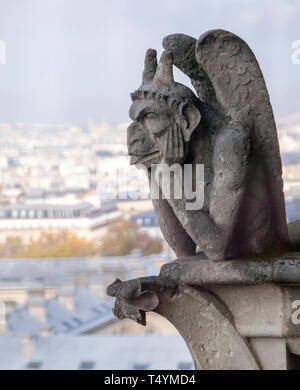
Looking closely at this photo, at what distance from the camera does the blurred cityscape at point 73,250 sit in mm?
7216

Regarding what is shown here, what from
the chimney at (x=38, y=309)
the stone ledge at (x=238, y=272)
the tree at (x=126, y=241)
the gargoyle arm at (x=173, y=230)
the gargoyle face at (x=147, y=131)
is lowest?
the chimney at (x=38, y=309)

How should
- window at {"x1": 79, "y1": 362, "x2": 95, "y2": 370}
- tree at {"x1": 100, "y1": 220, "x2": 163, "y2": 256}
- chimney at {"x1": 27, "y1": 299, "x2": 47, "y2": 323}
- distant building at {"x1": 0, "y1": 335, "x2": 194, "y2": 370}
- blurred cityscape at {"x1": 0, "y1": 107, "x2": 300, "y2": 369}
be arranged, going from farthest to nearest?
tree at {"x1": 100, "y1": 220, "x2": 163, "y2": 256} < chimney at {"x1": 27, "y1": 299, "x2": 47, "y2": 323} < blurred cityscape at {"x1": 0, "y1": 107, "x2": 300, "y2": 369} < distant building at {"x1": 0, "y1": 335, "x2": 194, "y2": 370} < window at {"x1": 79, "y1": 362, "x2": 95, "y2": 370}

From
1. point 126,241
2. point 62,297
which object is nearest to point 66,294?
point 62,297

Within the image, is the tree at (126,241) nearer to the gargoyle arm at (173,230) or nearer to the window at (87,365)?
the window at (87,365)

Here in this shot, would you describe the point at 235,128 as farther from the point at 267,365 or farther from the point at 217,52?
the point at 267,365

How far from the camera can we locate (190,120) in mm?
2676

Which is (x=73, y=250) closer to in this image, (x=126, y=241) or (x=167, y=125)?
(x=126, y=241)

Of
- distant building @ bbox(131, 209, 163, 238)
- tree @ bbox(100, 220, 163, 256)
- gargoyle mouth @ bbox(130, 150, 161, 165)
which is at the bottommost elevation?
tree @ bbox(100, 220, 163, 256)

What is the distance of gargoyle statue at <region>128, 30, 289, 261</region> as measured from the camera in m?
2.66

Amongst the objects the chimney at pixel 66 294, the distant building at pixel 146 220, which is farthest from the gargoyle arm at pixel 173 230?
the chimney at pixel 66 294

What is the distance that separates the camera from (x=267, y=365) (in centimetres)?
276

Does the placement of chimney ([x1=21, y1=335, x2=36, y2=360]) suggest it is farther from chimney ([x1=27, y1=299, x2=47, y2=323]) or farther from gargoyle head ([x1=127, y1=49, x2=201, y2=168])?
gargoyle head ([x1=127, y1=49, x2=201, y2=168])

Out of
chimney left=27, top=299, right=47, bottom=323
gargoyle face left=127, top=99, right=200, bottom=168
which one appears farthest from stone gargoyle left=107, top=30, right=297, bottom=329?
chimney left=27, top=299, right=47, bottom=323
